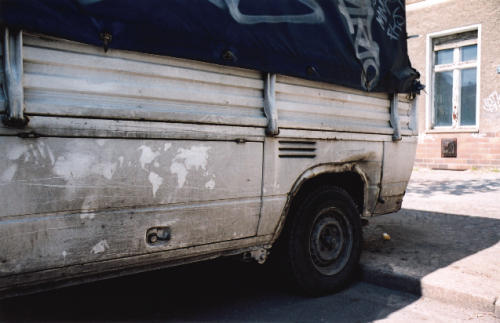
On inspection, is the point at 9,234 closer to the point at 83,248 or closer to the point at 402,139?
the point at 83,248

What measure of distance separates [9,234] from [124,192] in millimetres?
587

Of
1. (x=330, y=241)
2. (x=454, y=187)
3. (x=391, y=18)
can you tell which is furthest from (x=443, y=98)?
(x=330, y=241)

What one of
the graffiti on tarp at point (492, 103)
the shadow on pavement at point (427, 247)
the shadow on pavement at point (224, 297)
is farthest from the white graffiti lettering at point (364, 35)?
the graffiti on tarp at point (492, 103)

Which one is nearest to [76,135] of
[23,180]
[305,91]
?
[23,180]

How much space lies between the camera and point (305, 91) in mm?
3355

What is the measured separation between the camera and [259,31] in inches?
118

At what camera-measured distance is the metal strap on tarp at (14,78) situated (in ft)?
6.50

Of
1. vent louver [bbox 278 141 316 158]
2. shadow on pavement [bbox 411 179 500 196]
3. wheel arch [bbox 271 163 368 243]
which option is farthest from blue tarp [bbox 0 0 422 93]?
shadow on pavement [bbox 411 179 500 196]

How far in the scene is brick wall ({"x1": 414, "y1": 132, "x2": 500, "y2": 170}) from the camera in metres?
11.5

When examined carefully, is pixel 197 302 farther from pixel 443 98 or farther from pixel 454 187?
pixel 443 98

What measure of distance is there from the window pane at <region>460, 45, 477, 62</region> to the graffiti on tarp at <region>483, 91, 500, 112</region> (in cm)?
116

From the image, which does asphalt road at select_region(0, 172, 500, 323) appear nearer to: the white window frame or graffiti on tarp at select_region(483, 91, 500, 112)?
graffiti on tarp at select_region(483, 91, 500, 112)

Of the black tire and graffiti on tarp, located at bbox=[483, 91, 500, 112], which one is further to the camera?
graffiti on tarp, located at bbox=[483, 91, 500, 112]

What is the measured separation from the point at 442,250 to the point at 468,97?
9.05 m
